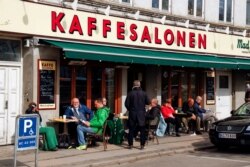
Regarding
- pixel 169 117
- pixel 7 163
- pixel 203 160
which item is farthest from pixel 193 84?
pixel 7 163

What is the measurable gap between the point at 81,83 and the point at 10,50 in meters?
2.66

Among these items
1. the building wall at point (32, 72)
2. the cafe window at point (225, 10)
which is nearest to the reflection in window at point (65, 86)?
the building wall at point (32, 72)

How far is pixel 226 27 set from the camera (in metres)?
20.1

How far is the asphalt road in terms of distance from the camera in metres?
10.9

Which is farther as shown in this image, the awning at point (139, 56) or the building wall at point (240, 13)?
the building wall at point (240, 13)

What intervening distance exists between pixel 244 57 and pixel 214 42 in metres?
2.56

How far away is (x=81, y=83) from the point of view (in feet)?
48.1

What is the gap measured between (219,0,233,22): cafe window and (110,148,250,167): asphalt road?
8.42 metres

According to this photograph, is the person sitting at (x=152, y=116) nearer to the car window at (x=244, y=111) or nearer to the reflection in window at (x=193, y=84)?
the car window at (x=244, y=111)

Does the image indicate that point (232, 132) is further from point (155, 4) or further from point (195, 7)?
point (195, 7)

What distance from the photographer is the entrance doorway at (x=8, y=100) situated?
502 inches

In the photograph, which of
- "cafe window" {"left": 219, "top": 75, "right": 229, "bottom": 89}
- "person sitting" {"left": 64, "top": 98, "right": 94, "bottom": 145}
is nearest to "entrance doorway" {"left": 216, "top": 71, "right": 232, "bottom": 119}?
"cafe window" {"left": 219, "top": 75, "right": 229, "bottom": 89}

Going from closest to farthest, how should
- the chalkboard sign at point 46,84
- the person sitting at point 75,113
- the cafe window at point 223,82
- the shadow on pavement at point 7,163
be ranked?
the shadow on pavement at point 7,163 < the person sitting at point 75,113 < the chalkboard sign at point 46,84 < the cafe window at point 223,82

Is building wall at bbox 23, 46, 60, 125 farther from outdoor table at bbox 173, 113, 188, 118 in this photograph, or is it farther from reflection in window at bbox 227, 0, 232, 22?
reflection in window at bbox 227, 0, 232, 22
